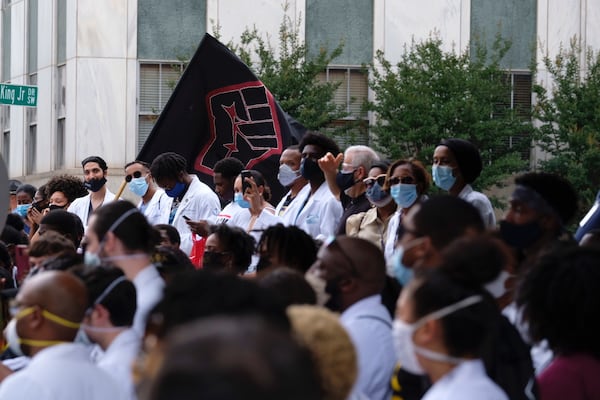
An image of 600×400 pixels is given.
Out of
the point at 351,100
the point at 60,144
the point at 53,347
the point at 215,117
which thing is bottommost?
the point at 53,347

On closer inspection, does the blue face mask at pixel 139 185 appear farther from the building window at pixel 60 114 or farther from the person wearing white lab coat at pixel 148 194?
the building window at pixel 60 114

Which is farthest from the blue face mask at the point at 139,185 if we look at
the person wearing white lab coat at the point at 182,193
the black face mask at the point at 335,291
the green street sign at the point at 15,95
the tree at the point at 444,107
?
the tree at the point at 444,107

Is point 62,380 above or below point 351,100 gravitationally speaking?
below

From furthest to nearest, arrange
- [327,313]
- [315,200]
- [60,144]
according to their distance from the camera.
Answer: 1. [60,144]
2. [315,200]
3. [327,313]

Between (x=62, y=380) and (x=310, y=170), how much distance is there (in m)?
5.17

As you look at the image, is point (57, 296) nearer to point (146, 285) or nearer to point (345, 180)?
point (146, 285)

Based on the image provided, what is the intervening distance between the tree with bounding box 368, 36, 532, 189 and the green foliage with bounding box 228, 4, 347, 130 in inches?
44.1

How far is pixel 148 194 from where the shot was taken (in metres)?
11.6

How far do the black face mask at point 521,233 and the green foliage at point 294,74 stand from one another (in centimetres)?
2078

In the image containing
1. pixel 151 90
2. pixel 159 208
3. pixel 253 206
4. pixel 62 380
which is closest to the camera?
pixel 62 380

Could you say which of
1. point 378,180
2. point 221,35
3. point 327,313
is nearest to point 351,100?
point 221,35

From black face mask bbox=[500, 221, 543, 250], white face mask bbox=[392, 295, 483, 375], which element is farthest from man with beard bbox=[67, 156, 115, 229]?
white face mask bbox=[392, 295, 483, 375]

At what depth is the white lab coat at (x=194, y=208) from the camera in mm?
10867

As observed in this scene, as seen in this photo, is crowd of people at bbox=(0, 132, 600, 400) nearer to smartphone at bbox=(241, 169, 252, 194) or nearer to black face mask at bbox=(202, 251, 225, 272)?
black face mask at bbox=(202, 251, 225, 272)
